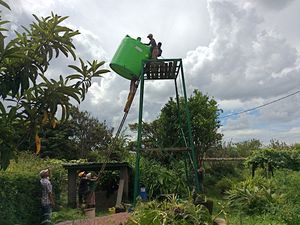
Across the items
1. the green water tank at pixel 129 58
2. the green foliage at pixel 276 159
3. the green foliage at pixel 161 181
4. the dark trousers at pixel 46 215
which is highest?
the green water tank at pixel 129 58

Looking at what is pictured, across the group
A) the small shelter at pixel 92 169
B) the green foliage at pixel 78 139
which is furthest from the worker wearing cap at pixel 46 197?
the green foliage at pixel 78 139

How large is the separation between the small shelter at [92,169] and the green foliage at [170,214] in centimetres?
662

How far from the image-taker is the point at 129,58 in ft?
36.4

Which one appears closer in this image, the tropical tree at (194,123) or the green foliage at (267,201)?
the green foliage at (267,201)

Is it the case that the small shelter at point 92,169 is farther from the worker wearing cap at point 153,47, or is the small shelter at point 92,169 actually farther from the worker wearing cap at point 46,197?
the worker wearing cap at point 153,47

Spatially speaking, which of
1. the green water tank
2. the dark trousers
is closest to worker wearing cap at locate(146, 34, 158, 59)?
the green water tank

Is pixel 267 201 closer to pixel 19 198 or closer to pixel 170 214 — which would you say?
pixel 170 214

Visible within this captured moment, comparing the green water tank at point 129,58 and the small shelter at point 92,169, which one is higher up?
the green water tank at point 129,58

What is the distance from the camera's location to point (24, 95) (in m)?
2.09

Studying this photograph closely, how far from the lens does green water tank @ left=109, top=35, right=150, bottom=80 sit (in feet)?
36.3

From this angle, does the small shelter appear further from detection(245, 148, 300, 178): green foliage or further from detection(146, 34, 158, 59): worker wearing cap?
detection(245, 148, 300, 178): green foliage

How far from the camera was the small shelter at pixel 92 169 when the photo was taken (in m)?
12.5

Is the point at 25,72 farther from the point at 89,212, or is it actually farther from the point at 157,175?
the point at 157,175

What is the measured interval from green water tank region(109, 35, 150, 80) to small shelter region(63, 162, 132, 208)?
11.7 feet
